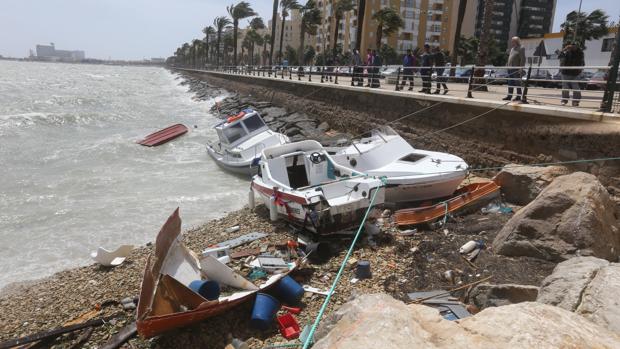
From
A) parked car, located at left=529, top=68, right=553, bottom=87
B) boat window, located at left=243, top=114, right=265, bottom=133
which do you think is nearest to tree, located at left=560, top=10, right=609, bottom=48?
parked car, located at left=529, top=68, right=553, bottom=87

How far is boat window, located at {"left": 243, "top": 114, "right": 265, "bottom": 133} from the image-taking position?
17.1m

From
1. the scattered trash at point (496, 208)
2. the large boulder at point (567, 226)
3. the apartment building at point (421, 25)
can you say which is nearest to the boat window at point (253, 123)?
the scattered trash at point (496, 208)

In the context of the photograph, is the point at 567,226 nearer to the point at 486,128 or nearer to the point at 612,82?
the point at 612,82

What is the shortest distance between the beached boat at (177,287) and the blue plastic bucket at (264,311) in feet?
0.55

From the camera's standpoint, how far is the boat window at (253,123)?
56.1 feet

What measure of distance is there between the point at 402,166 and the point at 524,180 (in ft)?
8.97

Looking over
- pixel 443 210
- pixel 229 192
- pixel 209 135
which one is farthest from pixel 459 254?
pixel 209 135

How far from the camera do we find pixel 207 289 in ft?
20.0

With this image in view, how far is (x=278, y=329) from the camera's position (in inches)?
229

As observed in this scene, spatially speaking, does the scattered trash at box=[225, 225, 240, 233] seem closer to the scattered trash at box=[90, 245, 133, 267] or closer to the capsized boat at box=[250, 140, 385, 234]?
the capsized boat at box=[250, 140, 385, 234]

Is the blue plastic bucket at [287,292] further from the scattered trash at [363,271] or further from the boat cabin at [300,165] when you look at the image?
the boat cabin at [300,165]

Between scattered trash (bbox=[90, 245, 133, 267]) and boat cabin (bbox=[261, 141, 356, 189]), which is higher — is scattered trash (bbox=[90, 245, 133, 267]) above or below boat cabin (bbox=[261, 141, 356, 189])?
below

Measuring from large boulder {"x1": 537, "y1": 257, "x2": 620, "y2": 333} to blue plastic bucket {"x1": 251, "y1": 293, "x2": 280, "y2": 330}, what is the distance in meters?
3.42

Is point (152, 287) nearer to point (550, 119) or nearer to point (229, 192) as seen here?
point (229, 192)
